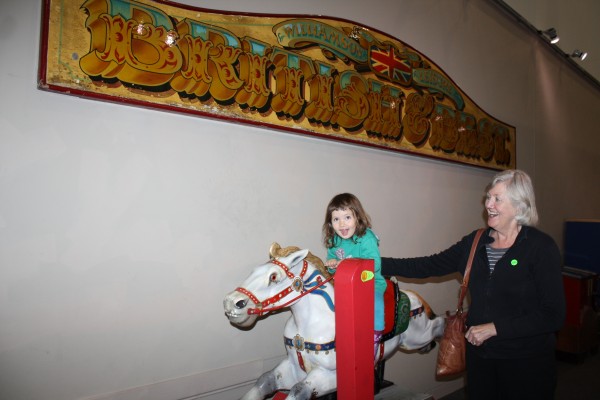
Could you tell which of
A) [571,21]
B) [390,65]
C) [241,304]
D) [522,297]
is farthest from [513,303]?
[571,21]

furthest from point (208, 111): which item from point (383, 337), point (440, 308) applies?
point (440, 308)

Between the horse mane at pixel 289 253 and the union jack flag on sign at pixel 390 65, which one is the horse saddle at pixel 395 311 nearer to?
the horse mane at pixel 289 253

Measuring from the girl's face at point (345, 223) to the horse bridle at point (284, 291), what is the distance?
25 cm

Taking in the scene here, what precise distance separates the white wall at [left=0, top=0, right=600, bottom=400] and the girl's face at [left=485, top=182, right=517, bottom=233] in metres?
1.11

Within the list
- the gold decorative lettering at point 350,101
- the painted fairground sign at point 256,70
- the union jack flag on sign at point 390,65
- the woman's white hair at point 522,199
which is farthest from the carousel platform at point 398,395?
the union jack flag on sign at point 390,65

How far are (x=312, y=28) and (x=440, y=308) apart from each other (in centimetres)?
274

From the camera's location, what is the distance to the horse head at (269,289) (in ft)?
5.07

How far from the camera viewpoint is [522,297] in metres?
1.69

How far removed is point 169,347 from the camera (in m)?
1.99

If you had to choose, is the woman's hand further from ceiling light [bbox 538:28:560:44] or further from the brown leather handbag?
ceiling light [bbox 538:28:560:44]

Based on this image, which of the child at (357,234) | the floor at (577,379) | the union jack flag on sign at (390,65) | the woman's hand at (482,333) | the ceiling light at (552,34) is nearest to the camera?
the woman's hand at (482,333)

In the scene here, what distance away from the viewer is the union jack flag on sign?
3020mm

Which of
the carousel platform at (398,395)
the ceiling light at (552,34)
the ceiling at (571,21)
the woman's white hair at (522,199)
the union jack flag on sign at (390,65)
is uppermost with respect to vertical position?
the ceiling at (571,21)

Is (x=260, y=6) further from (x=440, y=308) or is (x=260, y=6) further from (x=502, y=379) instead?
(x=440, y=308)
